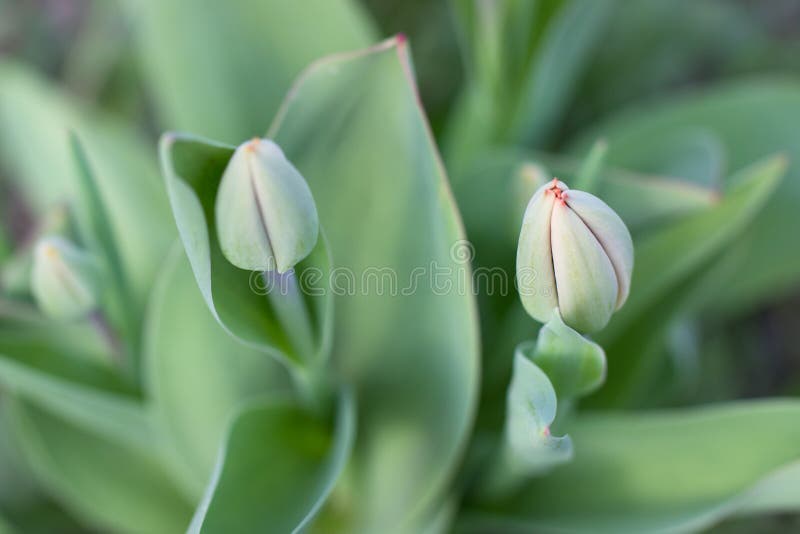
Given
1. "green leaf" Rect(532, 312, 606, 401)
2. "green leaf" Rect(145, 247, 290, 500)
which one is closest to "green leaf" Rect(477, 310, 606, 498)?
"green leaf" Rect(532, 312, 606, 401)

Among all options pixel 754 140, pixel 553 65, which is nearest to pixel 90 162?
pixel 553 65

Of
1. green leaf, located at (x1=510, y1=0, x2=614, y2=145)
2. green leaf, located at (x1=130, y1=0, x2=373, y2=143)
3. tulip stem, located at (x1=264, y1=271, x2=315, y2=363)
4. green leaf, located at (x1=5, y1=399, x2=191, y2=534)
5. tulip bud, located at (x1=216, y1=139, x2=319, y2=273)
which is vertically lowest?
green leaf, located at (x1=5, y1=399, x2=191, y2=534)

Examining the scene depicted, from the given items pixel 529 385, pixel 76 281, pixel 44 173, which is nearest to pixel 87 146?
pixel 44 173

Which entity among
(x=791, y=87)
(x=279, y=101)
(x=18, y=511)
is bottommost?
(x=18, y=511)

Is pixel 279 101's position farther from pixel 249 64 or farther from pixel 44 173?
pixel 44 173

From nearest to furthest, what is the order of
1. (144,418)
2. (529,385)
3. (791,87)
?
(529,385), (144,418), (791,87)

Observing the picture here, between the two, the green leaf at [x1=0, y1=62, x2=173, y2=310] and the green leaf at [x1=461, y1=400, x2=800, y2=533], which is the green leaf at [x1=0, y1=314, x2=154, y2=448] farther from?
the green leaf at [x1=461, y1=400, x2=800, y2=533]

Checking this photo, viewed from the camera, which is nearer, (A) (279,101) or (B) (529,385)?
(B) (529,385)

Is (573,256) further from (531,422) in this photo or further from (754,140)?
(754,140)
